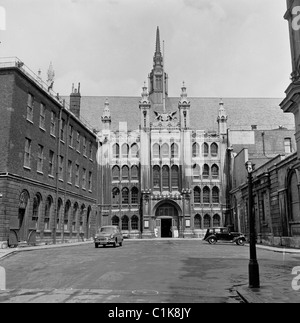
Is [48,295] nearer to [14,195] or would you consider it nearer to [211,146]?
[14,195]

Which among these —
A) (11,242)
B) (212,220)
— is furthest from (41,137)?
(212,220)

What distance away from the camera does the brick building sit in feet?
85.4

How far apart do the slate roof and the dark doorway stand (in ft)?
54.4

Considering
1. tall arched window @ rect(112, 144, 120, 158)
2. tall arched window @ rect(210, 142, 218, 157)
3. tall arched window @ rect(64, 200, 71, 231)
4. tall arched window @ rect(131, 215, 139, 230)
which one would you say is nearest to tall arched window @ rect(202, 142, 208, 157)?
tall arched window @ rect(210, 142, 218, 157)

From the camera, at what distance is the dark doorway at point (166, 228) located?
2136 inches

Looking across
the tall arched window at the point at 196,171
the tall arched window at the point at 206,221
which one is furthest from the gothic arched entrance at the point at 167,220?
the tall arched window at the point at 196,171

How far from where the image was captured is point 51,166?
110 ft

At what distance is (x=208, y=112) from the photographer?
6506 centimetres

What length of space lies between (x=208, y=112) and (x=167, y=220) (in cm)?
2134

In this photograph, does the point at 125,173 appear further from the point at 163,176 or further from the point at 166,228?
the point at 166,228

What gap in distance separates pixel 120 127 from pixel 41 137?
3172cm

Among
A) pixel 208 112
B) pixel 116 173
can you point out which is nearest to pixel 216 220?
pixel 116 173

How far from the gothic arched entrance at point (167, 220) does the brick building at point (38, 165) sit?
44.5ft

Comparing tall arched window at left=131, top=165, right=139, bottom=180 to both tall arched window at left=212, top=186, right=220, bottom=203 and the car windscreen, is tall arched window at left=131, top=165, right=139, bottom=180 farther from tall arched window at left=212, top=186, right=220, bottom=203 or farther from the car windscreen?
the car windscreen
